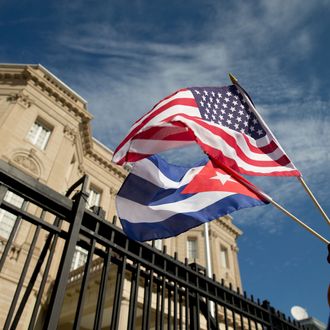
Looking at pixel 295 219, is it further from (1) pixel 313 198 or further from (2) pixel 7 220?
(2) pixel 7 220

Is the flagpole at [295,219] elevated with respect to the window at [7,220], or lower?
lower

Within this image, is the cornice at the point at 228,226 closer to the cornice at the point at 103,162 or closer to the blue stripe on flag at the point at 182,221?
the cornice at the point at 103,162

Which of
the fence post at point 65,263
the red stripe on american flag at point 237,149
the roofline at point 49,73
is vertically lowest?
the fence post at point 65,263

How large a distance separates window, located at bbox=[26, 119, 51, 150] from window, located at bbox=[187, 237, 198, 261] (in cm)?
1484

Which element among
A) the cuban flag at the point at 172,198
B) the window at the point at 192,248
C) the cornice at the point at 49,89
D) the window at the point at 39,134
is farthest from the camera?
the window at the point at 192,248

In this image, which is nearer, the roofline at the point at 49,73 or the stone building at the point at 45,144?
the stone building at the point at 45,144

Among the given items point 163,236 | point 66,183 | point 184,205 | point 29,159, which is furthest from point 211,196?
point 66,183

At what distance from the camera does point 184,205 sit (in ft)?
13.9

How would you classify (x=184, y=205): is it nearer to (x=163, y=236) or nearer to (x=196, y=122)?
(x=163, y=236)

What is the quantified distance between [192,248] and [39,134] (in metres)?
15.7

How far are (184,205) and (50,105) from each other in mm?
16902

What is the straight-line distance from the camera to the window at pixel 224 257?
2777 cm

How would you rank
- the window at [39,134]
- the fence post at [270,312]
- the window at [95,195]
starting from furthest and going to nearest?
the window at [95,195] → the window at [39,134] → the fence post at [270,312]

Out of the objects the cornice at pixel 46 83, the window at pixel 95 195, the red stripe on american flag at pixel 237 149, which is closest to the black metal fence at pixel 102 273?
the red stripe on american flag at pixel 237 149
